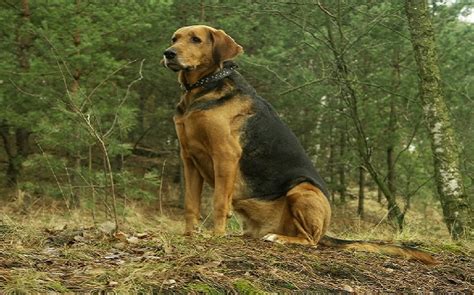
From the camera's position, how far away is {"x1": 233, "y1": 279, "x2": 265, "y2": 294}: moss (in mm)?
3164

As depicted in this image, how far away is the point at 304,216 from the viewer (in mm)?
5164

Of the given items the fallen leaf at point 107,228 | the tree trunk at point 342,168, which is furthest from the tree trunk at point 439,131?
the tree trunk at point 342,168

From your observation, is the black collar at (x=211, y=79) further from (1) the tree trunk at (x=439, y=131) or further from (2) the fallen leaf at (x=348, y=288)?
(1) the tree trunk at (x=439, y=131)

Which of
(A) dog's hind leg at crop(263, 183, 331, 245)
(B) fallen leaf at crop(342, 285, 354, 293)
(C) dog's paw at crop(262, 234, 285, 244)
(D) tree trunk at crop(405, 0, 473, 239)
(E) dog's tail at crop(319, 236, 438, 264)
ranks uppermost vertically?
(D) tree trunk at crop(405, 0, 473, 239)

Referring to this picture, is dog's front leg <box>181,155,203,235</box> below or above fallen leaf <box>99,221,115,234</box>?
above

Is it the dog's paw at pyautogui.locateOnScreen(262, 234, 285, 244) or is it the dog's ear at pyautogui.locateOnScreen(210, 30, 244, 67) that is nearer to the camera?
the dog's paw at pyautogui.locateOnScreen(262, 234, 285, 244)

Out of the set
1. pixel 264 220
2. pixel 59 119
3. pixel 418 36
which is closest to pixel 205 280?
pixel 264 220

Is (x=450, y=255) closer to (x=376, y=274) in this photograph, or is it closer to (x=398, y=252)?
(x=398, y=252)

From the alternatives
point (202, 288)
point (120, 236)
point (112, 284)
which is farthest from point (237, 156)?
point (112, 284)

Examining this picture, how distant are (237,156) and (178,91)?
A: 377 inches

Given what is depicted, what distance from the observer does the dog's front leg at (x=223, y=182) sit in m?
5.05

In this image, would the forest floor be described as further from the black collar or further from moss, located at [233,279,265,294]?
the black collar

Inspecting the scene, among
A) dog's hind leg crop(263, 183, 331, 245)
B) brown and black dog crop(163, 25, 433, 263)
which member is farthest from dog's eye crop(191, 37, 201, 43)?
dog's hind leg crop(263, 183, 331, 245)

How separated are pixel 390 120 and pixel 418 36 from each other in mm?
6726
